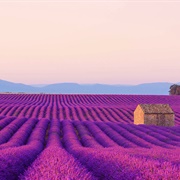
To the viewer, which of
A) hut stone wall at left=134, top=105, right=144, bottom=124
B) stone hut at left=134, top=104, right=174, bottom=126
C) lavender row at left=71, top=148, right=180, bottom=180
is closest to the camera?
lavender row at left=71, top=148, right=180, bottom=180

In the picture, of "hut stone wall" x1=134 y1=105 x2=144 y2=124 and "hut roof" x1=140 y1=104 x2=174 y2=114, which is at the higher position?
"hut roof" x1=140 y1=104 x2=174 y2=114

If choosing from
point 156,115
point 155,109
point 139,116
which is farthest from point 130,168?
point 139,116

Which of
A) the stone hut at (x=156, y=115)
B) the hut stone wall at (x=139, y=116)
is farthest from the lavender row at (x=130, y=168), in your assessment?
the hut stone wall at (x=139, y=116)

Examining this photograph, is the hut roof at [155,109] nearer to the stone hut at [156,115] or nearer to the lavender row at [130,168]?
the stone hut at [156,115]

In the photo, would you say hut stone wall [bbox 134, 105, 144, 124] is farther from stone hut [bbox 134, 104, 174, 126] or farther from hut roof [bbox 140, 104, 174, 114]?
hut roof [bbox 140, 104, 174, 114]

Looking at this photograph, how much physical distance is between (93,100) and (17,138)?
49.4m

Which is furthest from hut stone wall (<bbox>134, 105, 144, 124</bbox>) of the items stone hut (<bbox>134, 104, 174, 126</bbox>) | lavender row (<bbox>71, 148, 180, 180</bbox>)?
lavender row (<bbox>71, 148, 180, 180</bbox>)

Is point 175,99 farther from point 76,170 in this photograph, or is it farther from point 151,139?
point 76,170

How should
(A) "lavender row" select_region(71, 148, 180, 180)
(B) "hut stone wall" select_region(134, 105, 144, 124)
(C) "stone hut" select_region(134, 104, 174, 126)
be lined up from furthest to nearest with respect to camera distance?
(B) "hut stone wall" select_region(134, 105, 144, 124) → (C) "stone hut" select_region(134, 104, 174, 126) → (A) "lavender row" select_region(71, 148, 180, 180)

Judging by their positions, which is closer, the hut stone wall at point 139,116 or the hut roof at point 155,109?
the hut roof at point 155,109

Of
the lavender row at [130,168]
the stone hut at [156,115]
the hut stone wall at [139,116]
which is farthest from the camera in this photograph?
the hut stone wall at [139,116]

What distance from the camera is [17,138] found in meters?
20.3

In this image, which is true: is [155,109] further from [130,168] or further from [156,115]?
[130,168]

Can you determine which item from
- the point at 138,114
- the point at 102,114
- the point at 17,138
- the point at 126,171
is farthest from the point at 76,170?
the point at 102,114
